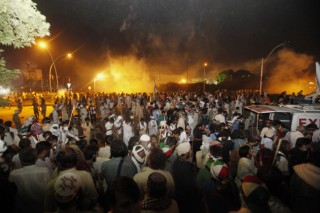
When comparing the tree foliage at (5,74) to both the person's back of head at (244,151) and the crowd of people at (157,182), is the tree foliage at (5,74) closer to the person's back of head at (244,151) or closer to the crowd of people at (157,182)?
the crowd of people at (157,182)

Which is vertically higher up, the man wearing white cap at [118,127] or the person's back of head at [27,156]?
the person's back of head at [27,156]

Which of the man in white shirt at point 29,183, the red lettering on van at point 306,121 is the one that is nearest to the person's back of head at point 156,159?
the man in white shirt at point 29,183

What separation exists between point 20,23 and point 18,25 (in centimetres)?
12

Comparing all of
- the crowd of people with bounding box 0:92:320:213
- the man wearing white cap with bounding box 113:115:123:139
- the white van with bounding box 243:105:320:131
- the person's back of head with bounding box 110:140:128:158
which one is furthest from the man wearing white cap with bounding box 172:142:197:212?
the man wearing white cap with bounding box 113:115:123:139

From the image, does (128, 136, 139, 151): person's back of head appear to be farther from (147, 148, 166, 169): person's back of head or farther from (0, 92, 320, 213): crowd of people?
(147, 148, 166, 169): person's back of head

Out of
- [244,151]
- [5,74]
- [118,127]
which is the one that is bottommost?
[118,127]

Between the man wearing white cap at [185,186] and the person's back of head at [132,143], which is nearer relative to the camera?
the man wearing white cap at [185,186]

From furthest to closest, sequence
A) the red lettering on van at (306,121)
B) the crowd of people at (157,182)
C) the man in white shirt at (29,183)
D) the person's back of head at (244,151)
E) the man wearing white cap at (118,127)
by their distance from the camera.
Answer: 1. the man wearing white cap at (118,127)
2. the red lettering on van at (306,121)
3. the person's back of head at (244,151)
4. the man in white shirt at (29,183)
5. the crowd of people at (157,182)

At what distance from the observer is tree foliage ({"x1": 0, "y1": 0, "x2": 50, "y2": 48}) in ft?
23.3

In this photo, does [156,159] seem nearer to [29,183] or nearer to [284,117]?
[29,183]

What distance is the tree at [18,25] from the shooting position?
7121 millimetres

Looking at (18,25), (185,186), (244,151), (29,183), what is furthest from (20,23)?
(244,151)

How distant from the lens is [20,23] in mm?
7512

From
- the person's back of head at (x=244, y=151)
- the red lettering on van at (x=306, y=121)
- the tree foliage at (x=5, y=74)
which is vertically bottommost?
the person's back of head at (x=244, y=151)
